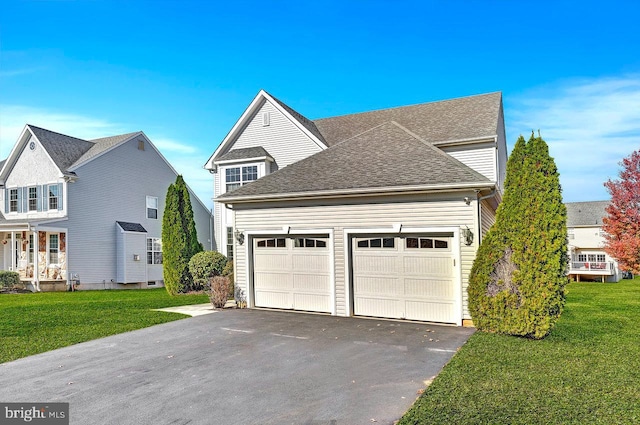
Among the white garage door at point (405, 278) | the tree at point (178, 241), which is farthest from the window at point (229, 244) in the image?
the white garage door at point (405, 278)

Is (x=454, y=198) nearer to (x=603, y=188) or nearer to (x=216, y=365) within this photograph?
(x=216, y=365)

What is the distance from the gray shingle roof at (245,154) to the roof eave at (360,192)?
613cm

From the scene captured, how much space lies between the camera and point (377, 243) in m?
10.2

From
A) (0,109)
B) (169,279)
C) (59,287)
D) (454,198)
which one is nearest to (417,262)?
(454,198)

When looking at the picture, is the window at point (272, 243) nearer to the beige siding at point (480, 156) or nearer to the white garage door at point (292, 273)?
the white garage door at point (292, 273)

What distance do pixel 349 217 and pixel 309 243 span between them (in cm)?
145

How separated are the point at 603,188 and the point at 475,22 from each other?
1691 cm

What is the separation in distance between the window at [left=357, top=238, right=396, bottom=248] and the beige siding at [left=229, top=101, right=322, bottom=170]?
7.98 meters

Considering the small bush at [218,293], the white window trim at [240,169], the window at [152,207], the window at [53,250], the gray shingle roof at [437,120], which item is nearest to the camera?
the small bush at [218,293]

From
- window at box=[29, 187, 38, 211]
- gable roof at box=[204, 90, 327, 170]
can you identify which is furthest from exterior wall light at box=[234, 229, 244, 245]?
window at box=[29, 187, 38, 211]

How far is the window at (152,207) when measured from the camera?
25250mm

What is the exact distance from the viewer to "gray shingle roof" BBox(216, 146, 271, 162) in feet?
58.2

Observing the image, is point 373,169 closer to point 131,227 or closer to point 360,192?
point 360,192

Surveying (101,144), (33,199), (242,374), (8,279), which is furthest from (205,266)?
(101,144)
